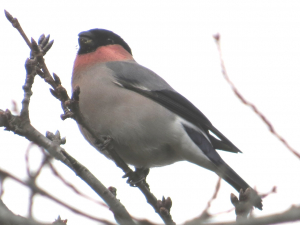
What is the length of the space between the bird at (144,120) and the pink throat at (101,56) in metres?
0.01

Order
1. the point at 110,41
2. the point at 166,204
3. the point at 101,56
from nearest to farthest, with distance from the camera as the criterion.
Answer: the point at 166,204, the point at 101,56, the point at 110,41

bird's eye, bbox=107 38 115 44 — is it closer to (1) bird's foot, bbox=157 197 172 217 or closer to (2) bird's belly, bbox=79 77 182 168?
(2) bird's belly, bbox=79 77 182 168

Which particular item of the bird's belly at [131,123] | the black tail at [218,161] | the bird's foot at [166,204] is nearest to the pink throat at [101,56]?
the bird's belly at [131,123]

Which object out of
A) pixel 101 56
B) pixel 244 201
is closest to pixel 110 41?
pixel 101 56

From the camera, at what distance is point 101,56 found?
5.39 m

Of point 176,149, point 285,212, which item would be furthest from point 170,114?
point 285,212

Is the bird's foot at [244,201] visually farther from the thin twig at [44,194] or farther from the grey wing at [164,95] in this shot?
the grey wing at [164,95]

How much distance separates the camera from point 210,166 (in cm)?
460

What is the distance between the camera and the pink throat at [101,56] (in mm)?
5242

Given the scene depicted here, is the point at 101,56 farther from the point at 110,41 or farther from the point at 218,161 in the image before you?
the point at 218,161

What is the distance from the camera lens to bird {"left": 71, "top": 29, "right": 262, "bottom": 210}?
4.43 metres

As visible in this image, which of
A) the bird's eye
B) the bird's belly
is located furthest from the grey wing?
the bird's eye

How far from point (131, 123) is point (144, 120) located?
148 millimetres

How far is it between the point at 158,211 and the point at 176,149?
46.7 inches
